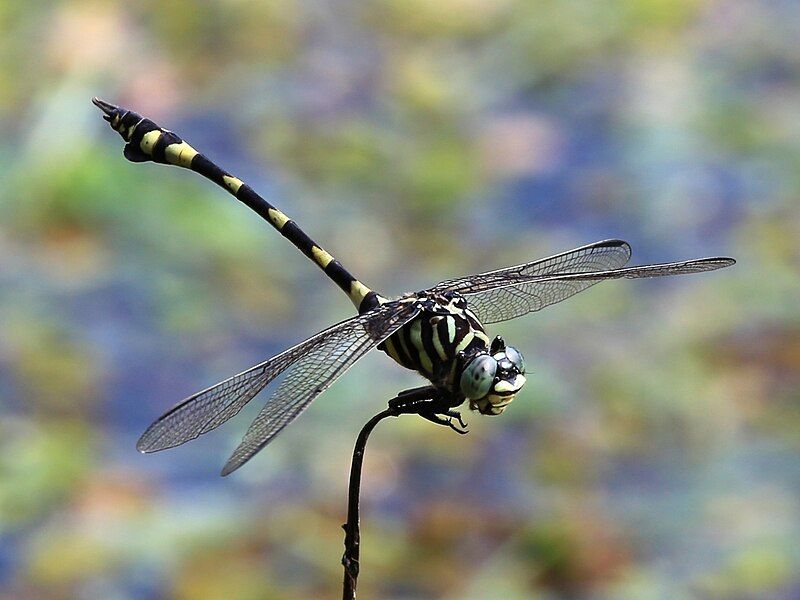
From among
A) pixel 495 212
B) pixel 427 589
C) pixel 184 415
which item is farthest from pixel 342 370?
pixel 495 212

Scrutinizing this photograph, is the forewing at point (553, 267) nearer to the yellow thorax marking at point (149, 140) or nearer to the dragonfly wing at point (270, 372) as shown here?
the dragonfly wing at point (270, 372)

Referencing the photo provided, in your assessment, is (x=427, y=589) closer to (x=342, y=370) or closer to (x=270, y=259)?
(x=270, y=259)

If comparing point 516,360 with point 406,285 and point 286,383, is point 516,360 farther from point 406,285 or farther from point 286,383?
point 406,285

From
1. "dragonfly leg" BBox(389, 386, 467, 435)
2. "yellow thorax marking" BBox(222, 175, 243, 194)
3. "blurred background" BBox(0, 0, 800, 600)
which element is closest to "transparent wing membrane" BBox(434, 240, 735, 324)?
"dragonfly leg" BBox(389, 386, 467, 435)

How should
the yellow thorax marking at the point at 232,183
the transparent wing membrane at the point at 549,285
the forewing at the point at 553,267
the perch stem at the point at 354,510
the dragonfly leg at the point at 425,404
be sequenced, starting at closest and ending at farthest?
the perch stem at the point at 354,510 < the dragonfly leg at the point at 425,404 < the forewing at the point at 553,267 < the transparent wing membrane at the point at 549,285 < the yellow thorax marking at the point at 232,183

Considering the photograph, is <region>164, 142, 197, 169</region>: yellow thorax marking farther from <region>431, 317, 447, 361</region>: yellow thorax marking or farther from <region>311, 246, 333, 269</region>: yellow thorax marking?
<region>431, 317, 447, 361</region>: yellow thorax marking

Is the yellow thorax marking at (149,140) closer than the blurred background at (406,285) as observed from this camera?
Yes

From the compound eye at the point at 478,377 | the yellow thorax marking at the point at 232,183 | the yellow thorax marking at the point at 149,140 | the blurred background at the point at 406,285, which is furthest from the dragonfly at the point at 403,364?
the blurred background at the point at 406,285
